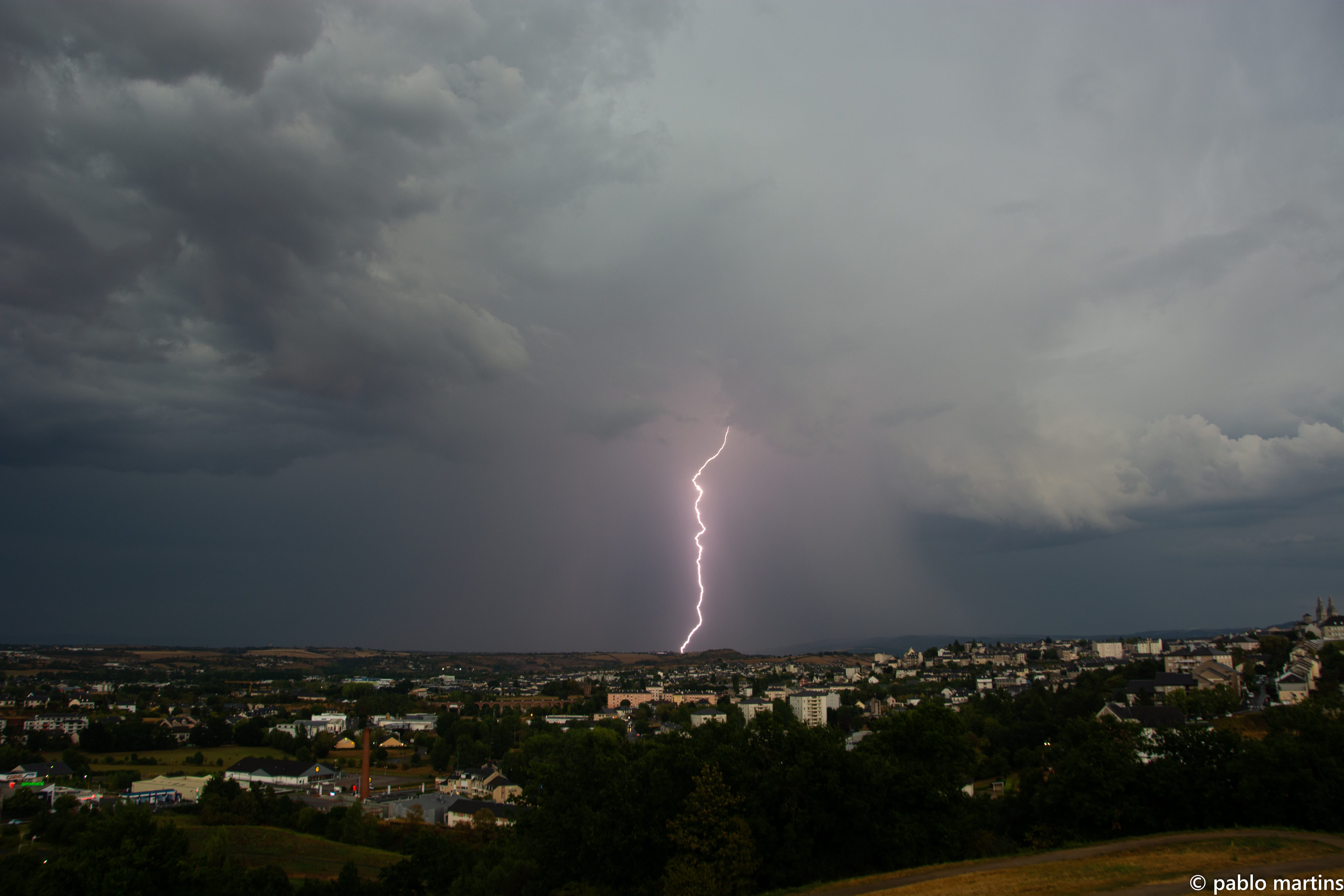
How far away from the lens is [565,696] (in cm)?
17112

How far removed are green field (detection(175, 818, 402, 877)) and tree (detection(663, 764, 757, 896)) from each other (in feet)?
98.2

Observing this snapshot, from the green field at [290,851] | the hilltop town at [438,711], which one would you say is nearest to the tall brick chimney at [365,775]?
the hilltop town at [438,711]

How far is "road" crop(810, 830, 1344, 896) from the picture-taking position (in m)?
19.0

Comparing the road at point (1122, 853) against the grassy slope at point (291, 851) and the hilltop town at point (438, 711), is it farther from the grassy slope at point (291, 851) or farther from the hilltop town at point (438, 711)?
the grassy slope at point (291, 851)

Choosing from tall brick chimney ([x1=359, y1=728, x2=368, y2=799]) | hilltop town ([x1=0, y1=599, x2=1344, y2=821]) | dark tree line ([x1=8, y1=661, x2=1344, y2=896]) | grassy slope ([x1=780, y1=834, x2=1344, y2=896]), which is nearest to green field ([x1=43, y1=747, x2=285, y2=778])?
hilltop town ([x1=0, y1=599, x2=1344, y2=821])

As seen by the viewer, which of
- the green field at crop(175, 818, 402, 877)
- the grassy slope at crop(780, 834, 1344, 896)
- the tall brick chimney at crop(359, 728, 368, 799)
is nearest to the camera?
the grassy slope at crop(780, 834, 1344, 896)

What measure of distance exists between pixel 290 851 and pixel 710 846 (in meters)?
42.8

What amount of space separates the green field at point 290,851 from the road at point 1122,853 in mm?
36623

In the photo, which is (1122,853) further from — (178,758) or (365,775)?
(178,758)

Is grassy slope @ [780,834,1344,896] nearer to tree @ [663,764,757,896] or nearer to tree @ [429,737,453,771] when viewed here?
tree @ [663,764,757,896]

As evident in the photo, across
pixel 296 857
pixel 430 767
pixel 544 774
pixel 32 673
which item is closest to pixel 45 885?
pixel 544 774

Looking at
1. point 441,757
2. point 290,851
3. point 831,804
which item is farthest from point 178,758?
point 831,804

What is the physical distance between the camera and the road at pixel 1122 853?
19.0 meters

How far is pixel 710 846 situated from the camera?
2661 cm
